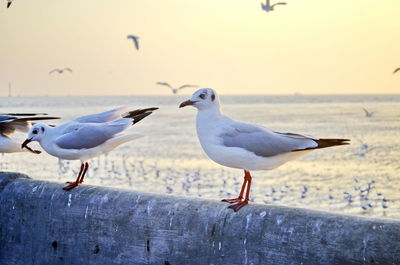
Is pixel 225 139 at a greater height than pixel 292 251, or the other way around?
pixel 225 139

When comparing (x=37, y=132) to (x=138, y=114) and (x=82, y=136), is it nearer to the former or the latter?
(x=82, y=136)

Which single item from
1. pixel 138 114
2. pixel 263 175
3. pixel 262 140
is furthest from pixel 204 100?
pixel 263 175

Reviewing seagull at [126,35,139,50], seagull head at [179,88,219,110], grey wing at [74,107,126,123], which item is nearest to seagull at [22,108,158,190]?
grey wing at [74,107,126,123]

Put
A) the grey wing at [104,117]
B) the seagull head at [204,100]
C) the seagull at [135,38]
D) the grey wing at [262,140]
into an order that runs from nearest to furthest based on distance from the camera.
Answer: the grey wing at [262,140] < the seagull head at [204,100] < the grey wing at [104,117] < the seagull at [135,38]

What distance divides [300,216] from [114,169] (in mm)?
14501

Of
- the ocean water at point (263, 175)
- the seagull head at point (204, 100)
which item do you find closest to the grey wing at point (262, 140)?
the seagull head at point (204, 100)

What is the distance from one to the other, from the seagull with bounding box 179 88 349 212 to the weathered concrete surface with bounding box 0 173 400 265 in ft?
1.87

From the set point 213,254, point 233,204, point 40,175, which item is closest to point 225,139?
point 233,204

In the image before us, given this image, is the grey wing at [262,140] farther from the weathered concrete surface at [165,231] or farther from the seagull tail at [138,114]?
the seagull tail at [138,114]

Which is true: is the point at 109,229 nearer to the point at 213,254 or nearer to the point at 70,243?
the point at 70,243

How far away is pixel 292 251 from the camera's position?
3.54m

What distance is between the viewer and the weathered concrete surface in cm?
342

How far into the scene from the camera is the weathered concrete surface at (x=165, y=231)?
3.42 meters

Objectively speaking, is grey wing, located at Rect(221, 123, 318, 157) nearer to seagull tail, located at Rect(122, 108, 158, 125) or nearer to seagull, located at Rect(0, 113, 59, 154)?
seagull tail, located at Rect(122, 108, 158, 125)
